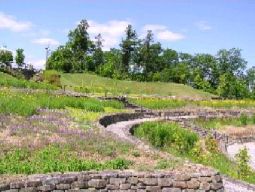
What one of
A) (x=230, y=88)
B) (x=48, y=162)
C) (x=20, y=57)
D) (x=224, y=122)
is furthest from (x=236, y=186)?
(x=230, y=88)

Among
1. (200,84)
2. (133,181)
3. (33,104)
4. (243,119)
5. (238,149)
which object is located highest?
(200,84)

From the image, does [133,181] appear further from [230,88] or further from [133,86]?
[230,88]

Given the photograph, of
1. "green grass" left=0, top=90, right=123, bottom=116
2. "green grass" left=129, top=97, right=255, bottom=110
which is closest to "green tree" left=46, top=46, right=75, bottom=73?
"green grass" left=129, top=97, right=255, bottom=110

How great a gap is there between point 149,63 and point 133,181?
106 m

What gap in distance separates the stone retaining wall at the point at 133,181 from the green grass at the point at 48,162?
2.49ft

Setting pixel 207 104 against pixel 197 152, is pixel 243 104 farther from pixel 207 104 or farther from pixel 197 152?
pixel 197 152

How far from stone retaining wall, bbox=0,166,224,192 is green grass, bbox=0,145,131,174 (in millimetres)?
759

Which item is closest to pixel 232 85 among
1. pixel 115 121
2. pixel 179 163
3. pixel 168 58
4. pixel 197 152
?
pixel 168 58

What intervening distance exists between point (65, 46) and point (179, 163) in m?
86.6

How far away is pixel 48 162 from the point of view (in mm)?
14141

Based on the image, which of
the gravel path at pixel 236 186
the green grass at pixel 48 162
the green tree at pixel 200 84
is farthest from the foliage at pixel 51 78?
the green tree at pixel 200 84

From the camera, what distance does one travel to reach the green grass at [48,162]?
13297 millimetres

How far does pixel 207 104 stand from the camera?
56.6m

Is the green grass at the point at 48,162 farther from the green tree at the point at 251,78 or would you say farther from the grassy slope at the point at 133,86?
the green tree at the point at 251,78
